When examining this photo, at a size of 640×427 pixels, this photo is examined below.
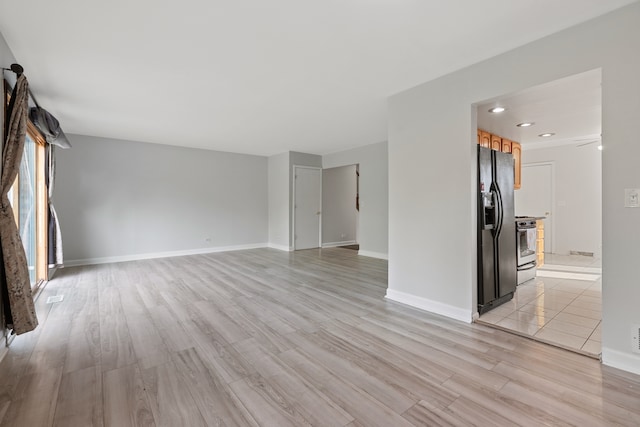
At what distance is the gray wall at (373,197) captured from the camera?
20.0 feet

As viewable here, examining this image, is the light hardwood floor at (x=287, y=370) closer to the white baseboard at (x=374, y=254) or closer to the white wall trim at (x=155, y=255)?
the white wall trim at (x=155, y=255)

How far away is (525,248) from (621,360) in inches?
85.5

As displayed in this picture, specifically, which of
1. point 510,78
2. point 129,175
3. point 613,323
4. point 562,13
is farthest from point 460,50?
point 129,175

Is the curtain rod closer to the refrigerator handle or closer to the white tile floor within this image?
the refrigerator handle

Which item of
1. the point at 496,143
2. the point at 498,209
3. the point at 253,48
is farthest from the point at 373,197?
the point at 253,48

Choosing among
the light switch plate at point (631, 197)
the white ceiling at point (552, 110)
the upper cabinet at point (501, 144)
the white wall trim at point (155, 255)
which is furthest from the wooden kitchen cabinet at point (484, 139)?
the white wall trim at point (155, 255)

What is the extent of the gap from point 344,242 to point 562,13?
21.8 feet

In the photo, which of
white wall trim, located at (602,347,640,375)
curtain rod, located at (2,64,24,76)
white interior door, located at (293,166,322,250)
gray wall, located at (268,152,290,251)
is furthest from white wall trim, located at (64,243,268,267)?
white wall trim, located at (602,347,640,375)

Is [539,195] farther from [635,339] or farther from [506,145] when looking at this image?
[635,339]

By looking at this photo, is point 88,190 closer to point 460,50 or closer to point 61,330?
point 61,330

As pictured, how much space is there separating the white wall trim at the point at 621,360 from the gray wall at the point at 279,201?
579cm

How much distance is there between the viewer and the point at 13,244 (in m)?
2.18

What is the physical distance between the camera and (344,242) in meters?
8.15

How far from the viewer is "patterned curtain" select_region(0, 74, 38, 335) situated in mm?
2135
